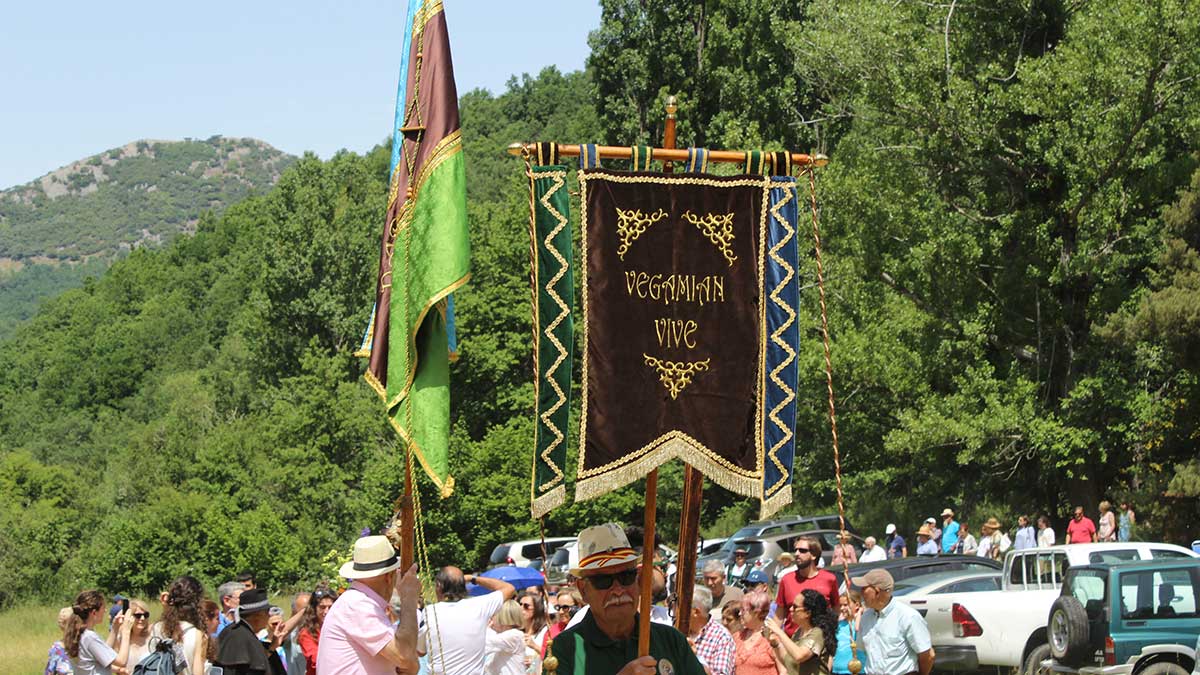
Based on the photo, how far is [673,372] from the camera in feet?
28.0

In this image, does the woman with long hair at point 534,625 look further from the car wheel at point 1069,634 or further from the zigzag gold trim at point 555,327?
the car wheel at point 1069,634

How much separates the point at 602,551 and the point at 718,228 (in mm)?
2851

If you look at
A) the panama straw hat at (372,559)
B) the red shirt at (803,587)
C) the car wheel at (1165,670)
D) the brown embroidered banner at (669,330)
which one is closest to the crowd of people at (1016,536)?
the car wheel at (1165,670)

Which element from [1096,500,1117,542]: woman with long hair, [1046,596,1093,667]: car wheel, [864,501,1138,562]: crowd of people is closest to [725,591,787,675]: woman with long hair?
[1046,596,1093,667]: car wheel

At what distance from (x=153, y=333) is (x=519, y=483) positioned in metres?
75.4

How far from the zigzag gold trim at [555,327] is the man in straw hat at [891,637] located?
Result: 3.77m

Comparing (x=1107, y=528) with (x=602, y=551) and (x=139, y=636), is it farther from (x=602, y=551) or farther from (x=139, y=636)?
(x=602, y=551)

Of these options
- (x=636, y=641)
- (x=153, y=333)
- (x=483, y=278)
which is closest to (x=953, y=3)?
(x=483, y=278)

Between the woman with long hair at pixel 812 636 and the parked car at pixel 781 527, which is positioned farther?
the parked car at pixel 781 527

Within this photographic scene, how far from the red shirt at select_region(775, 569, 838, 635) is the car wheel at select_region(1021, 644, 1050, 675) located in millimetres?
4013

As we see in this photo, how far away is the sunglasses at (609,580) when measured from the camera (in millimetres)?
6387

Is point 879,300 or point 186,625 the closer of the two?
point 186,625

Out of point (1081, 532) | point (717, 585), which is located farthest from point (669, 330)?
point (1081, 532)

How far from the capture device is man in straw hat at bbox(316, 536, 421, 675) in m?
6.98
